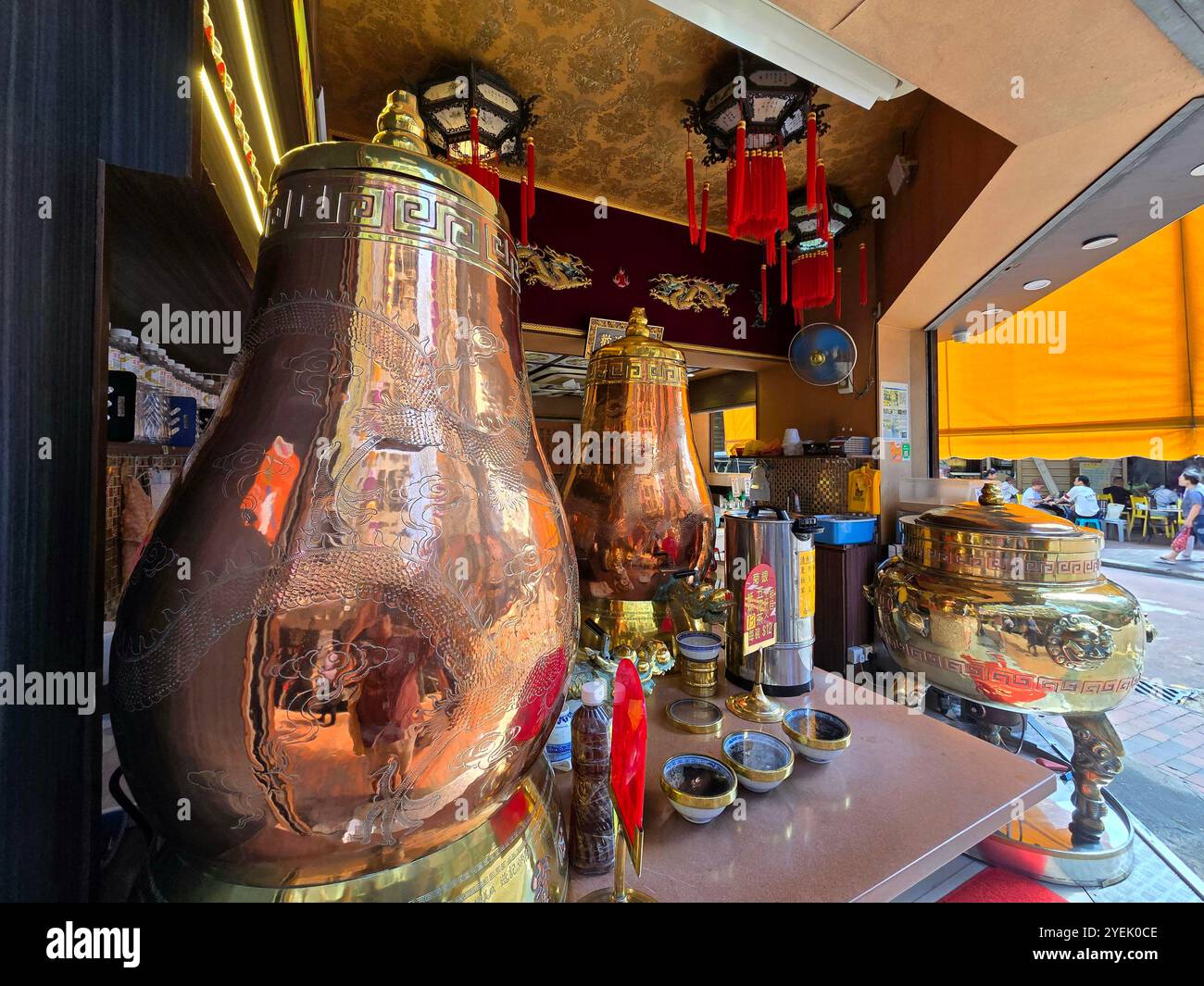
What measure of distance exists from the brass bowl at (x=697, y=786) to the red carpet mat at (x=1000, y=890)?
105cm

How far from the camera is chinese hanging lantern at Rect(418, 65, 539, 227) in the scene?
2457mm

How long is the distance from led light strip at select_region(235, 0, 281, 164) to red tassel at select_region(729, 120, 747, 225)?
2.07 metres

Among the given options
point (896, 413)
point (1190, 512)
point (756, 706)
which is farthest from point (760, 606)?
point (1190, 512)

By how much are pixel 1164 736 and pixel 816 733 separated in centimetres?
295

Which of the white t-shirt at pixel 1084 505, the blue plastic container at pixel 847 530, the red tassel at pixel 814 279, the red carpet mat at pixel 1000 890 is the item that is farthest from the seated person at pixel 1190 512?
the red carpet mat at pixel 1000 890

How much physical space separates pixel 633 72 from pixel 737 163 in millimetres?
837

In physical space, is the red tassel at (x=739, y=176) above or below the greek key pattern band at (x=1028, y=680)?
above

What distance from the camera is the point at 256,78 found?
693 mm

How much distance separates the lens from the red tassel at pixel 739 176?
2229 millimetres

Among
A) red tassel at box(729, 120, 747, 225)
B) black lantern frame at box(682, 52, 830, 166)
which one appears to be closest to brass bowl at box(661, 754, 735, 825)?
red tassel at box(729, 120, 747, 225)

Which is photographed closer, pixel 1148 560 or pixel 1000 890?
pixel 1000 890

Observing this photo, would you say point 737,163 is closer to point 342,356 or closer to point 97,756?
point 342,356

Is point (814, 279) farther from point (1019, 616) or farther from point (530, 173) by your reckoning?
point (1019, 616)

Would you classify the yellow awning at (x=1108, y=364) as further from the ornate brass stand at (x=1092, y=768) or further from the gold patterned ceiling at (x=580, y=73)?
the ornate brass stand at (x=1092, y=768)
